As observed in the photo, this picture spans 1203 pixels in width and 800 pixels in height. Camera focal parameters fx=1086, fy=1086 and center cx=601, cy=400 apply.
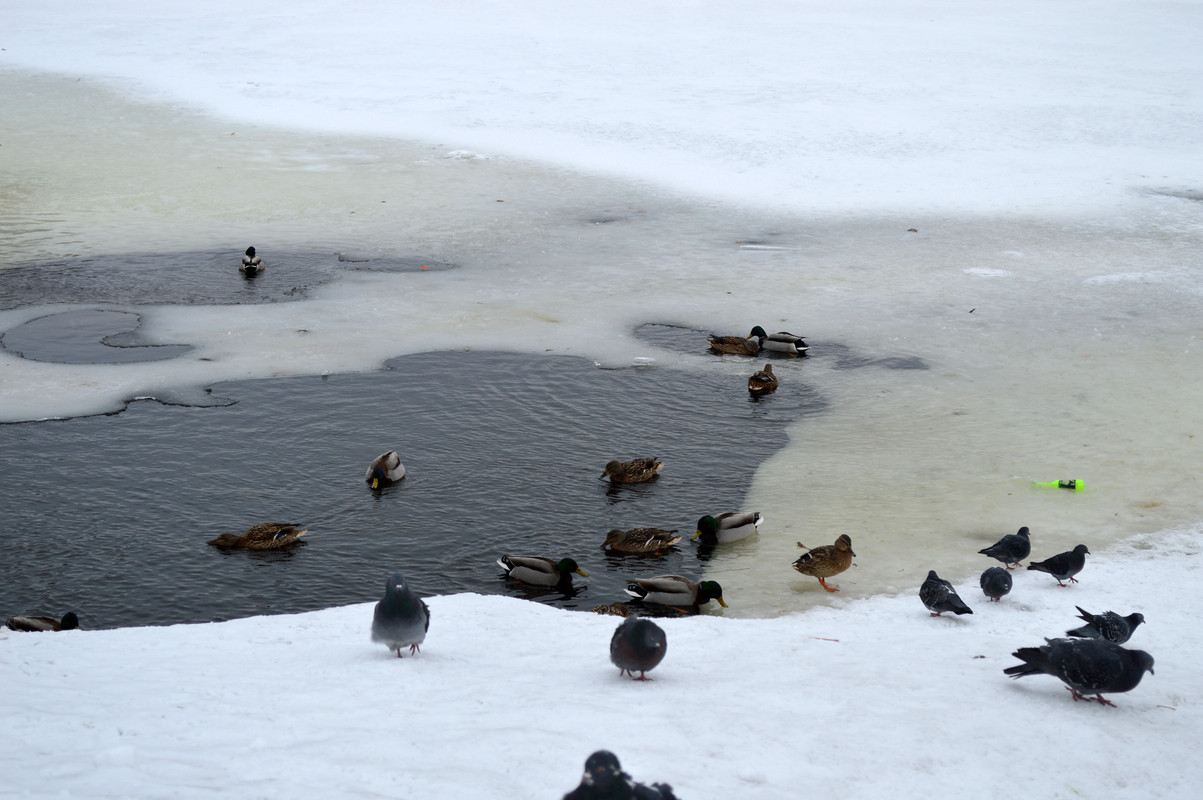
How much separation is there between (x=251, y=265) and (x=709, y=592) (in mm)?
9973

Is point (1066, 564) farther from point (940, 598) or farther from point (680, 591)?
point (680, 591)

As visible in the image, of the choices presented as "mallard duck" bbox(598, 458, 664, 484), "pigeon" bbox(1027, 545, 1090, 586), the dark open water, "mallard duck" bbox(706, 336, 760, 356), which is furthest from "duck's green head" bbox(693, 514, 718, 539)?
"mallard duck" bbox(706, 336, 760, 356)

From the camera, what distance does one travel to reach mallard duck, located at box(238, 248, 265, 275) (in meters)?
15.2

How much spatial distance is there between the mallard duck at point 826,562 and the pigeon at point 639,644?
2437 millimetres

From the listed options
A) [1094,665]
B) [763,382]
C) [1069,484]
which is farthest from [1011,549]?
[763,382]

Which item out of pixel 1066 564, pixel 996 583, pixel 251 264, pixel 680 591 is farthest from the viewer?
pixel 251 264

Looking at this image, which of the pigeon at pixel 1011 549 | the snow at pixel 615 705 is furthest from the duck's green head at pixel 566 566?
the pigeon at pixel 1011 549

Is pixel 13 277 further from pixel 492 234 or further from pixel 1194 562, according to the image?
pixel 1194 562

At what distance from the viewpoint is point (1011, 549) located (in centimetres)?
762

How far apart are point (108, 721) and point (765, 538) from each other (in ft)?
17.2

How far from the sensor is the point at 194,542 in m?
8.16

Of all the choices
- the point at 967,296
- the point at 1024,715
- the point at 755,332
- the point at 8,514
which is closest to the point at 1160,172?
the point at 967,296

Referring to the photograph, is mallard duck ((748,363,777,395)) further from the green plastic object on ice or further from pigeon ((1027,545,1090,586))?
pigeon ((1027,545,1090,586))

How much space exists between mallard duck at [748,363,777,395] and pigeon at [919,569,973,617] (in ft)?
15.4
